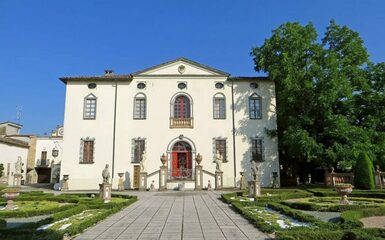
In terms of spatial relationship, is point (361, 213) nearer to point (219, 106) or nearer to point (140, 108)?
point (219, 106)

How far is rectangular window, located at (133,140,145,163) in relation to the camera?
85.6ft

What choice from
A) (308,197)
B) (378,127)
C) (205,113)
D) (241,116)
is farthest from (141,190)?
(378,127)

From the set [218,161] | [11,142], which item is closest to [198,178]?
[218,161]

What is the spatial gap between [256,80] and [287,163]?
8.45 metres

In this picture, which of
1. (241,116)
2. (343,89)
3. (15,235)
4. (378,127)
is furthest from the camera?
(241,116)

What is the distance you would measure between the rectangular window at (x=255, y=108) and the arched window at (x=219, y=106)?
2340 mm

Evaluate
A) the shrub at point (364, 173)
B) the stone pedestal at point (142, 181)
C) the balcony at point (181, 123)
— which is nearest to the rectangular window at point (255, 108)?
the balcony at point (181, 123)

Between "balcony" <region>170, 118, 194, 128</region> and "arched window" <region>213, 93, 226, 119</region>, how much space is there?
226cm

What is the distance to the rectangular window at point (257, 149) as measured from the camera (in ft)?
86.1

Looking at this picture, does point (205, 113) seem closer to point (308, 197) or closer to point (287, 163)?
point (287, 163)

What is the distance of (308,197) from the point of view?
1805 centimetres

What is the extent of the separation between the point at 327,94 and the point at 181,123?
1170cm

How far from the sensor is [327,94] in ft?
77.0

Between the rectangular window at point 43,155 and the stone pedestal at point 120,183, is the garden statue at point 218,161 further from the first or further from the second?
the rectangular window at point 43,155
